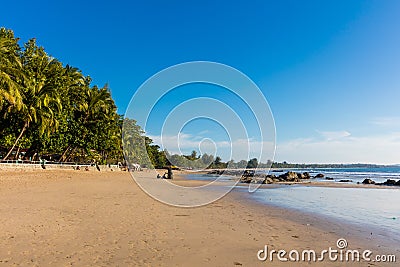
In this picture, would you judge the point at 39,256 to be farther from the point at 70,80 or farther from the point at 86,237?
the point at 70,80

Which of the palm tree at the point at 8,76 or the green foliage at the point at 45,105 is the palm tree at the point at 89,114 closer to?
the green foliage at the point at 45,105

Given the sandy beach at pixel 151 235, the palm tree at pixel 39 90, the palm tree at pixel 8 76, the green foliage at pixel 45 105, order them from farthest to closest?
the palm tree at pixel 39 90 → the green foliage at pixel 45 105 → the palm tree at pixel 8 76 → the sandy beach at pixel 151 235

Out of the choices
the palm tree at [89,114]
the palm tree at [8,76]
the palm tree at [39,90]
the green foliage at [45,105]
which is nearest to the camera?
the palm tree at [8,76]

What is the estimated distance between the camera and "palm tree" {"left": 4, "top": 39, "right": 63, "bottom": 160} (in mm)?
29250

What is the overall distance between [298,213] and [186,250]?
795 centimetres

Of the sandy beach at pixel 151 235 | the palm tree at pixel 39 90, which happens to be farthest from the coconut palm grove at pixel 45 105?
the sandy beach at pixel 151 235

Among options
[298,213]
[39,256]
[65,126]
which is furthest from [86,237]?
[65,126]

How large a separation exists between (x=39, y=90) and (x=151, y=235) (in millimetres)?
29480

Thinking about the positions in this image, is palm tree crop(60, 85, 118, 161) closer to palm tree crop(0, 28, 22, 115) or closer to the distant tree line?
→ the distant tree line

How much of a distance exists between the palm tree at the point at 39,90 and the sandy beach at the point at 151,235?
65.7ft

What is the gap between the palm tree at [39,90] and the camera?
29250 mm

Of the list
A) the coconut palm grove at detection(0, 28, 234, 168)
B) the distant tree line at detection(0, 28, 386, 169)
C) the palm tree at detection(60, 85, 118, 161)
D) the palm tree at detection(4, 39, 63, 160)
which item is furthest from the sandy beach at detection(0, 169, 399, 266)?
→ the palm tree at detection(60, 85, 118, 161)

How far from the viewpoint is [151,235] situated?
7.83 meters

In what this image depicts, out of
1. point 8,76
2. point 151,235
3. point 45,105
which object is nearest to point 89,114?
point 45,105
